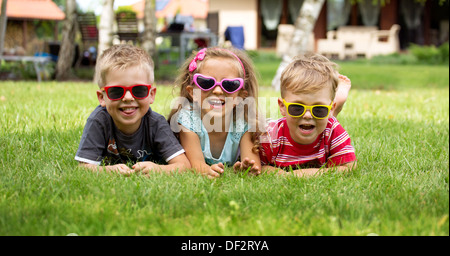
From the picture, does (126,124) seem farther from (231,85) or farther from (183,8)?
(183,8)

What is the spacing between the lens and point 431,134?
4172mm

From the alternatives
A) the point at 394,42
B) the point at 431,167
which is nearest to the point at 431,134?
the point at 431,167

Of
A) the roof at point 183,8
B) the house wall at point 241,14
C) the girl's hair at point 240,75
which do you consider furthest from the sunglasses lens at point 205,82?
the roof at point 183,8

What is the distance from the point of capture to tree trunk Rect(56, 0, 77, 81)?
11.1m

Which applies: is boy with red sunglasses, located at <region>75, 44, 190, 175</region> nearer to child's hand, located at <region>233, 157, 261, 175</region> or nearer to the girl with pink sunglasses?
the girl with pink sunglasses

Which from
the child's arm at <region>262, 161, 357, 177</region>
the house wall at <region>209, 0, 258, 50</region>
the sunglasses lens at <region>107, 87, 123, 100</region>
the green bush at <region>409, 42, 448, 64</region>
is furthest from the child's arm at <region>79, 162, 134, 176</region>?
the house wall at <region>209, 0, 258, 50</region>

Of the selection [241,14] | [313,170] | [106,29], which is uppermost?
[241,14]

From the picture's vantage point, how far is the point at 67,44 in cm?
1105

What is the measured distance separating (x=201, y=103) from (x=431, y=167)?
163cm

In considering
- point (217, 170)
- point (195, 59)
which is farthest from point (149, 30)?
point (217, 170)

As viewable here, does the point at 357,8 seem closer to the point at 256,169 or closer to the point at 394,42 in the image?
the point at 394,42

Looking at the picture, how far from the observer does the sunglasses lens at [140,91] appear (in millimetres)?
2879

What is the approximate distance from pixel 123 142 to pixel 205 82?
0.69m

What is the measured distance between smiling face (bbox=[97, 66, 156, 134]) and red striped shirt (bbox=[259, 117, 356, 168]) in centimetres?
88
